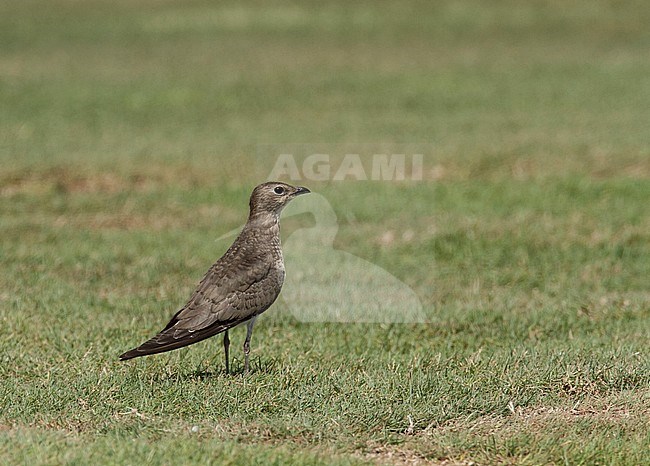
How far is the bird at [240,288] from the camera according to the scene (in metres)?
7.29

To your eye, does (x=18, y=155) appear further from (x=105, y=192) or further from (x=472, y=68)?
(x=472, y=68)

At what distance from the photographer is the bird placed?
7289mm

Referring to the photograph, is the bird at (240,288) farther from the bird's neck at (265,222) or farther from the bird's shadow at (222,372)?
the bird's shadow at (222,372)

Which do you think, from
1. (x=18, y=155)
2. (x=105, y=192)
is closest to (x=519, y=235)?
(x=105, y=192)

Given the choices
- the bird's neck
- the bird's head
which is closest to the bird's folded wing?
the bird's neck

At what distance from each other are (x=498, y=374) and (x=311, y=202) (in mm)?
8087

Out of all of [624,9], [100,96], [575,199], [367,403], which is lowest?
[367,403]

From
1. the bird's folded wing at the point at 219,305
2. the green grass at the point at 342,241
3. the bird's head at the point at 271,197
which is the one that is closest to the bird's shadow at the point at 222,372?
the green grass at the point at 342,241

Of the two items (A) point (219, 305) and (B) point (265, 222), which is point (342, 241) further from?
(A) point (219, 305)

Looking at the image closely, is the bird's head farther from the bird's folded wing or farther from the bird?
the bird's folded wing

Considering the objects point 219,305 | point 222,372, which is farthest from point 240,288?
point 222,372

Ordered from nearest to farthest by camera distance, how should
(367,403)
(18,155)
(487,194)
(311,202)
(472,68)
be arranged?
1. (367,403)
2. (311,202)
3. (487,194)
4. (18,155)
5. (472,68)

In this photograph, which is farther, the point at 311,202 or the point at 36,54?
the point at 36,54

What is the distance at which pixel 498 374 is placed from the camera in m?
7.89
